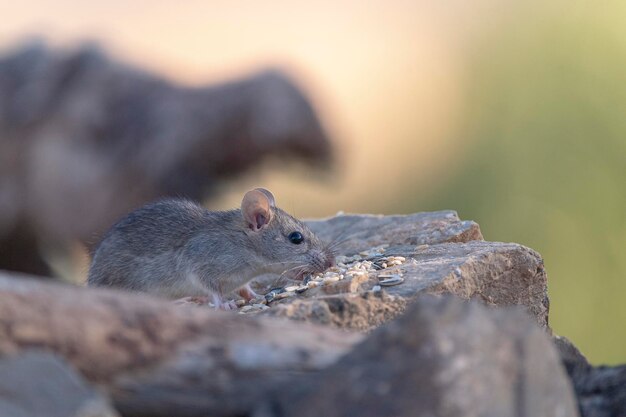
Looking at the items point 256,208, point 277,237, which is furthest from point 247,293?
point 256,208

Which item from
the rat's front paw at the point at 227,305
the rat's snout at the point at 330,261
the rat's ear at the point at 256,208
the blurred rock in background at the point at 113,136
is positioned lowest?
the rat's front paw at the point at 227,305

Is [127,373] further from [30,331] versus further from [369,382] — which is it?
[369,382]

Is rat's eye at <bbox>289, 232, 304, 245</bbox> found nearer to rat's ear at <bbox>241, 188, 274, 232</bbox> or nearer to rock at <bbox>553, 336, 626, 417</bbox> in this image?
rat's ear at <bbox>241, 188, 274, 232</bbox>

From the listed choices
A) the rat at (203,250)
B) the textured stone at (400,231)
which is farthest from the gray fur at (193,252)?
the textured stone at (400,231)

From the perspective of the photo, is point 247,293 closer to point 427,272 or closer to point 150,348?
point 427,272

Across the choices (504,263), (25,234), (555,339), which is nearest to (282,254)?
(504,263)

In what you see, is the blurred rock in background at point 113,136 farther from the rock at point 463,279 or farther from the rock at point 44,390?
the rock at point 44,390
